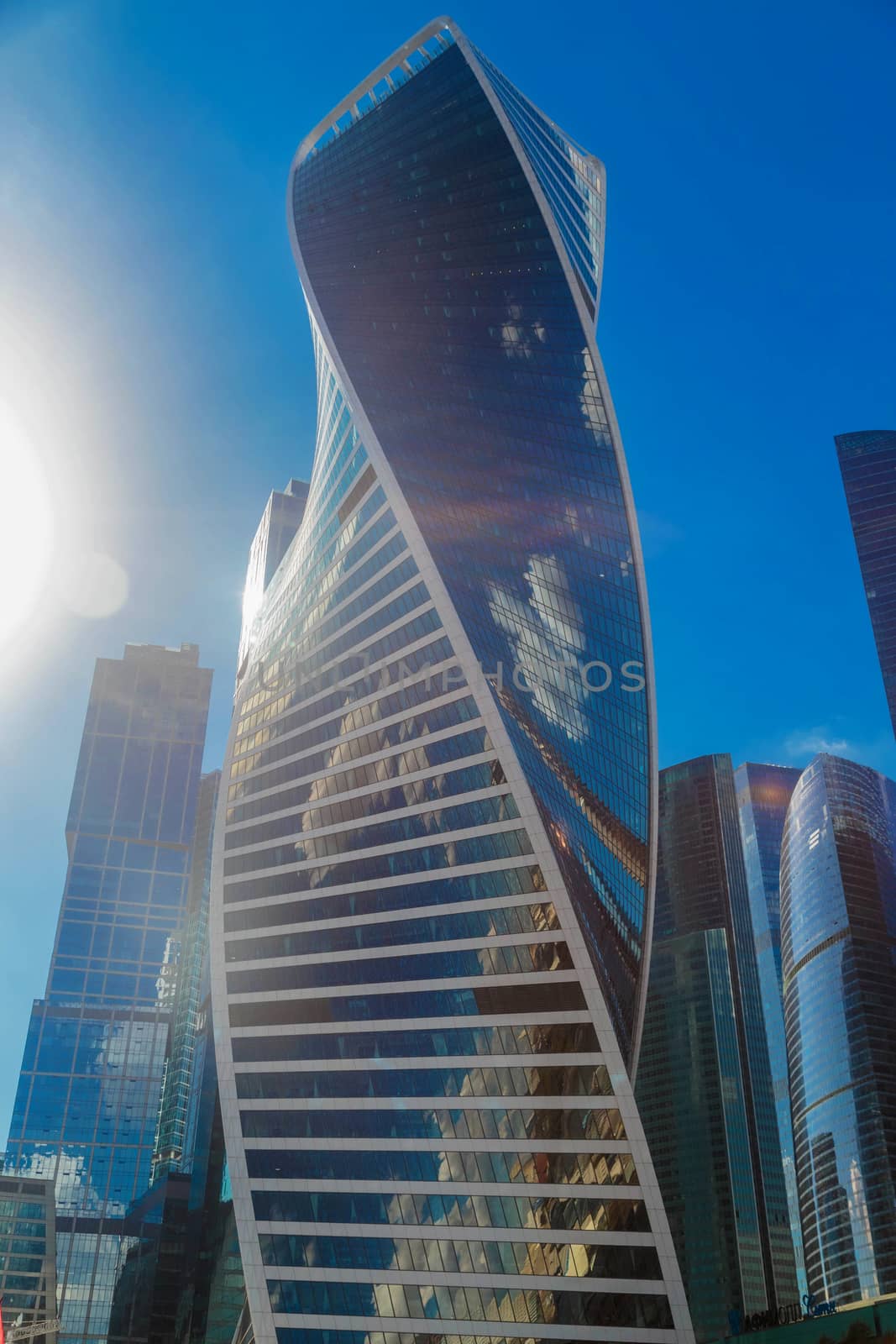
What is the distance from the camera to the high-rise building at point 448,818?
3378 inches

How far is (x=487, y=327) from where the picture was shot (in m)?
147

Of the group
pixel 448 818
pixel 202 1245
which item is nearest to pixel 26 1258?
pixel 202 1245

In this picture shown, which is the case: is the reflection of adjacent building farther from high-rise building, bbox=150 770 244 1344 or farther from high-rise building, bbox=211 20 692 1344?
high-rise building, bbox=211 20 692 1344

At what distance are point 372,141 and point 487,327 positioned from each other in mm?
44762

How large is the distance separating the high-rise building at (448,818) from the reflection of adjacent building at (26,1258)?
10749cm

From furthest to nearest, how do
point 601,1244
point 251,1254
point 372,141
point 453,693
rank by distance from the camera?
point 372,141 < point 453,693 < point 251,1254 < point 601,1244

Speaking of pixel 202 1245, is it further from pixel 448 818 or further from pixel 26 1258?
pixel 448 818

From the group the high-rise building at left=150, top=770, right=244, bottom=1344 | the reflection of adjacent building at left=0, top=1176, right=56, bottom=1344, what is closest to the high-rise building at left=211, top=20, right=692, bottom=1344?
the high-rise building at left=150, top=770, right=244, bottom=1344

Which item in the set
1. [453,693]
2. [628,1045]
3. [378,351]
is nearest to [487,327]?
[378,351]

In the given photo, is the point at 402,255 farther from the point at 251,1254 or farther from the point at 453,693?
the point at 251,1254

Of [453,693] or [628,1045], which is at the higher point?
[453,693]

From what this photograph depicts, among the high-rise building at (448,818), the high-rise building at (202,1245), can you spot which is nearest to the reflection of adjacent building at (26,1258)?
the high-rise building at (202,1245)

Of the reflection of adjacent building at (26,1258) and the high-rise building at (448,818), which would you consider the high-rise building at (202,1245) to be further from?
the high-rise building at (448,818)

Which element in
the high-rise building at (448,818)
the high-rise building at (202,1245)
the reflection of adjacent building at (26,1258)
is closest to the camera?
the high-rise building at (448,818)
